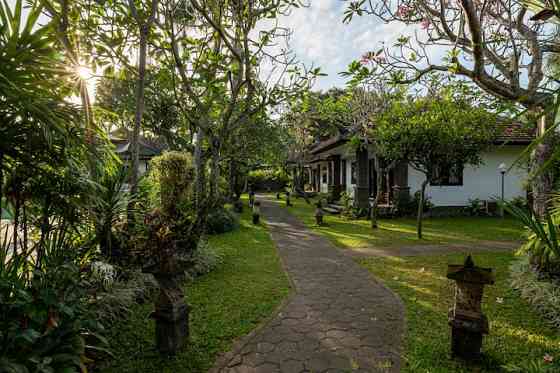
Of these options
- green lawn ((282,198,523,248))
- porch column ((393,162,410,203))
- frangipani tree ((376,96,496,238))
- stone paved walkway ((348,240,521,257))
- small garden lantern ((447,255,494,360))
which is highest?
frangipani tree ((376,96,496,238))

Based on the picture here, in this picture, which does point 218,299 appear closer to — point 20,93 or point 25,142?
point 25,142

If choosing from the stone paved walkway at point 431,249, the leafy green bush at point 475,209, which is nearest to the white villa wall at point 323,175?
the leafy green bush at point 475,209

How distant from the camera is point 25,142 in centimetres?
278

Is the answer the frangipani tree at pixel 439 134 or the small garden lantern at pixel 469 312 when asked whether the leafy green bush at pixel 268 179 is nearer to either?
the frangipani tree at pixel 439 134

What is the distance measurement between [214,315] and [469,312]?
3082 millimetres

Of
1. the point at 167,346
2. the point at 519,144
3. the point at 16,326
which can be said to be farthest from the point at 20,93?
the point at 519,144

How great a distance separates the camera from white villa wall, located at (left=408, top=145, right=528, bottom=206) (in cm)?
1458

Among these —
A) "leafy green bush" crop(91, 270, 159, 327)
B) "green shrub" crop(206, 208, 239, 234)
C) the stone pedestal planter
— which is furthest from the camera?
"green shrub" crop(206, 208, 239, 234)

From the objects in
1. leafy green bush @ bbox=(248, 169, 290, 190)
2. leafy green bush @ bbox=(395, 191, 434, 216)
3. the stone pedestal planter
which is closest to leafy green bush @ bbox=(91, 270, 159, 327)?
the stone pedestal planter

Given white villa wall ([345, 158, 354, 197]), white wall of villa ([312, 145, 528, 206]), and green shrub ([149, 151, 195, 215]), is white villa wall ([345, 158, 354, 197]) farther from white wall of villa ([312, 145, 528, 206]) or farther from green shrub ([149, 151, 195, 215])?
green shrub ([149, 151, 195, 215])

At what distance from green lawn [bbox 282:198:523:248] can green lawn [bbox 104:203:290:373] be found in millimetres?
3551

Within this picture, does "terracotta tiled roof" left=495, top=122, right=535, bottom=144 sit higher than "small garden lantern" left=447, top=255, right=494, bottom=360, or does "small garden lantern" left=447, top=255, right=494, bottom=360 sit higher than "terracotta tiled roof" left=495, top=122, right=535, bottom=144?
"terracotta tiled roof" left=495, top=122, right=535, bottom=144

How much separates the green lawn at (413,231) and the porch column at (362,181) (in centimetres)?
126

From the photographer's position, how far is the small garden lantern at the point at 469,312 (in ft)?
10.0
